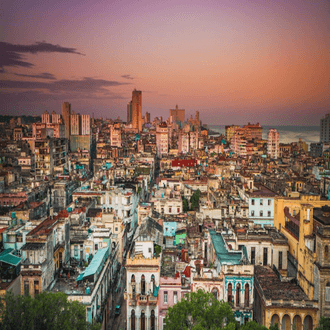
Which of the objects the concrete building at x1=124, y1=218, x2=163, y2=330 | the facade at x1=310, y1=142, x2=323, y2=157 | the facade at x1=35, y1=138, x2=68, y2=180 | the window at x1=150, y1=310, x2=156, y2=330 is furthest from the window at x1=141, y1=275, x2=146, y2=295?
the facade at x1=310, y1=142, x2=323, y2=157

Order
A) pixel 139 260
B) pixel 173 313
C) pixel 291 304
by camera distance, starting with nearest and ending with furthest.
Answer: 1. pixel 173 313
2. pixel 291 304
3. pixel 139 260

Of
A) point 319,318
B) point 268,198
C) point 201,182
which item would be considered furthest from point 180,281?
point 201,182

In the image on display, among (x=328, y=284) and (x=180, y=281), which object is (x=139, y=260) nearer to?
(x=180, y=281)

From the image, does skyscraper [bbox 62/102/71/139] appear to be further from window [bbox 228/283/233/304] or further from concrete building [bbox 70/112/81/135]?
window [bbox 228/283/233/304]

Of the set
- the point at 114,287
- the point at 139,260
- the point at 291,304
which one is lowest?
the point at 114,287

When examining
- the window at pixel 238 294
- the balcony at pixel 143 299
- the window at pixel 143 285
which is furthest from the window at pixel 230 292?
the window at pixel 143 285

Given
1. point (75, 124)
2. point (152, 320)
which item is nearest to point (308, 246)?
point (152, 320)
